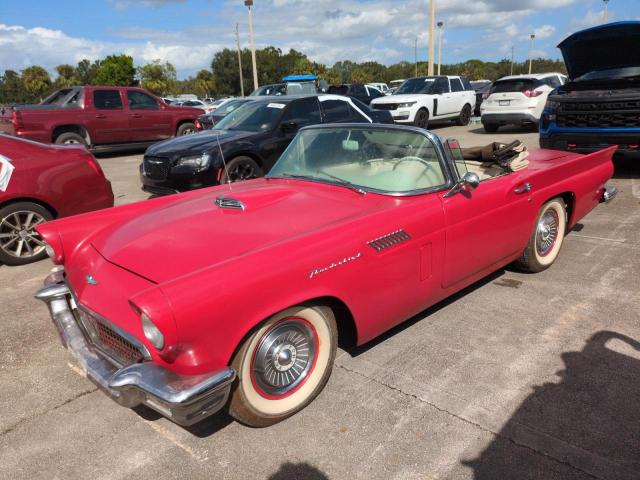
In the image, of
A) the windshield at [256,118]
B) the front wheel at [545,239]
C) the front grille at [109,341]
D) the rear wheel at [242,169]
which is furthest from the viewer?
the windshield at [256,118]

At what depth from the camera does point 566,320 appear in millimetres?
3584

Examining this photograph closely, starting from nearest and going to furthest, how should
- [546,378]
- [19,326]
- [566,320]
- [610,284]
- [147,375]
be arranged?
[147,375] → [546,378] → [566,320] → [19,326] → [610,284]

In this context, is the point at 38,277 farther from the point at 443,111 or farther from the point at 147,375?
the point at 443,111

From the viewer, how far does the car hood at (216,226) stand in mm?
2533

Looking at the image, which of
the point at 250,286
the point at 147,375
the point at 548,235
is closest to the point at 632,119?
the point at 548,235

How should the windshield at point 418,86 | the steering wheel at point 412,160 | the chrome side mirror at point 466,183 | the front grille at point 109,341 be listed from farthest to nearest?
1. the windshield at point 418,86
2. the steering wheel at point 412,160
3. the chrome side mirror at point 466,183
4. the front grille at point 109,341

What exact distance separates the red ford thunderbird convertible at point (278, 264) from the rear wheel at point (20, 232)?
2244mm

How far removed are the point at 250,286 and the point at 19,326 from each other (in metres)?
2.61

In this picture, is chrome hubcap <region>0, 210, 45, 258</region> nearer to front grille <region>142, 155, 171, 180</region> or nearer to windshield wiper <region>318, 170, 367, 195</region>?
front grille <region>142, 155, 171, 180</region>

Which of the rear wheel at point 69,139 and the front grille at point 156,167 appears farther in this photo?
the rear wheel at point 69,139

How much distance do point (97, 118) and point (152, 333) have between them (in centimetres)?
1165

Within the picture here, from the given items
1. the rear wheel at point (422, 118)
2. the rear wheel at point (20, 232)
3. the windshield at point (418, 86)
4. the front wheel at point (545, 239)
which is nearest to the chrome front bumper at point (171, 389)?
the front wheel at point (545, 239)

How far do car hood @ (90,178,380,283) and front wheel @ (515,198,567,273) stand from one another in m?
1.84

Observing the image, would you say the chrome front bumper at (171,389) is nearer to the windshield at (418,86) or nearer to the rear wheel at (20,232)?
the rear wheel at (20,232)
